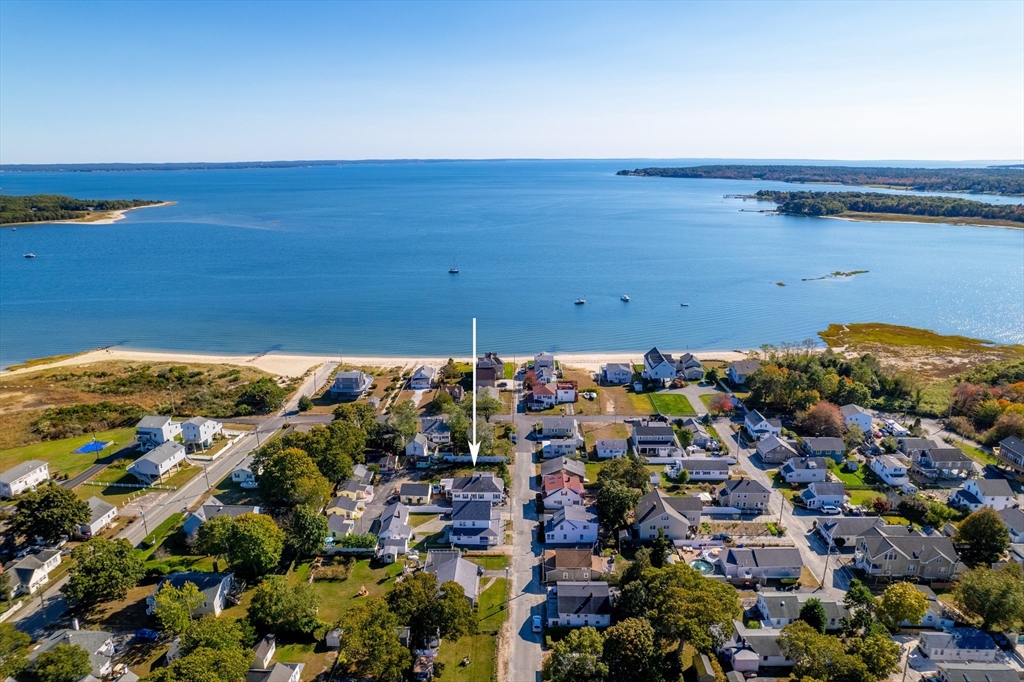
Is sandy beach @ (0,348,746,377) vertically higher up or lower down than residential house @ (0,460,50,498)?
higher up

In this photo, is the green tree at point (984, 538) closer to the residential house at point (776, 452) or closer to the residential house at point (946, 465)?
the residential house at point (946, 465)

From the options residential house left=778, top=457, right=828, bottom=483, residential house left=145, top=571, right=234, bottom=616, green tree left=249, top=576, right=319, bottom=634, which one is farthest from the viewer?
residential house left=778, top=457, right=828, bottom=483

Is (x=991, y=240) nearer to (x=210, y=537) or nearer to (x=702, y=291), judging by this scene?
(x=702, y=291)

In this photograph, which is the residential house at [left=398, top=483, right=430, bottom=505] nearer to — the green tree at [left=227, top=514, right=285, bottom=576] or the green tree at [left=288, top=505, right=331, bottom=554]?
the green tree at [left=288, top=505, right=331, bottom=554]

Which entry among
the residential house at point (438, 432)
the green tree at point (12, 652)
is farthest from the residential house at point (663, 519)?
the green tree at point (12, 652)

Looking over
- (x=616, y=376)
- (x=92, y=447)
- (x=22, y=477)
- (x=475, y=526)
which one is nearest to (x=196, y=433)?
(x=92, y=447)

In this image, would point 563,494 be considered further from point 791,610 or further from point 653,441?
point 791,610

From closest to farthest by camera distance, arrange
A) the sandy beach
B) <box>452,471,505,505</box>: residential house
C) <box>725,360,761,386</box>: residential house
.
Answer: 1. <box>452,471,505,505</box>: residential house
2. <box>725,360,761,386</box>: residential house
3. the sandy beach

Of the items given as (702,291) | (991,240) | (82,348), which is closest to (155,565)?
(82,348)

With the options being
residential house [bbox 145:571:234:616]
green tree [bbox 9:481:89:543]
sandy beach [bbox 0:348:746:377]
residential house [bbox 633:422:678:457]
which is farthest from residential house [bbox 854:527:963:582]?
green tree [bbox 9:481:89:543]
